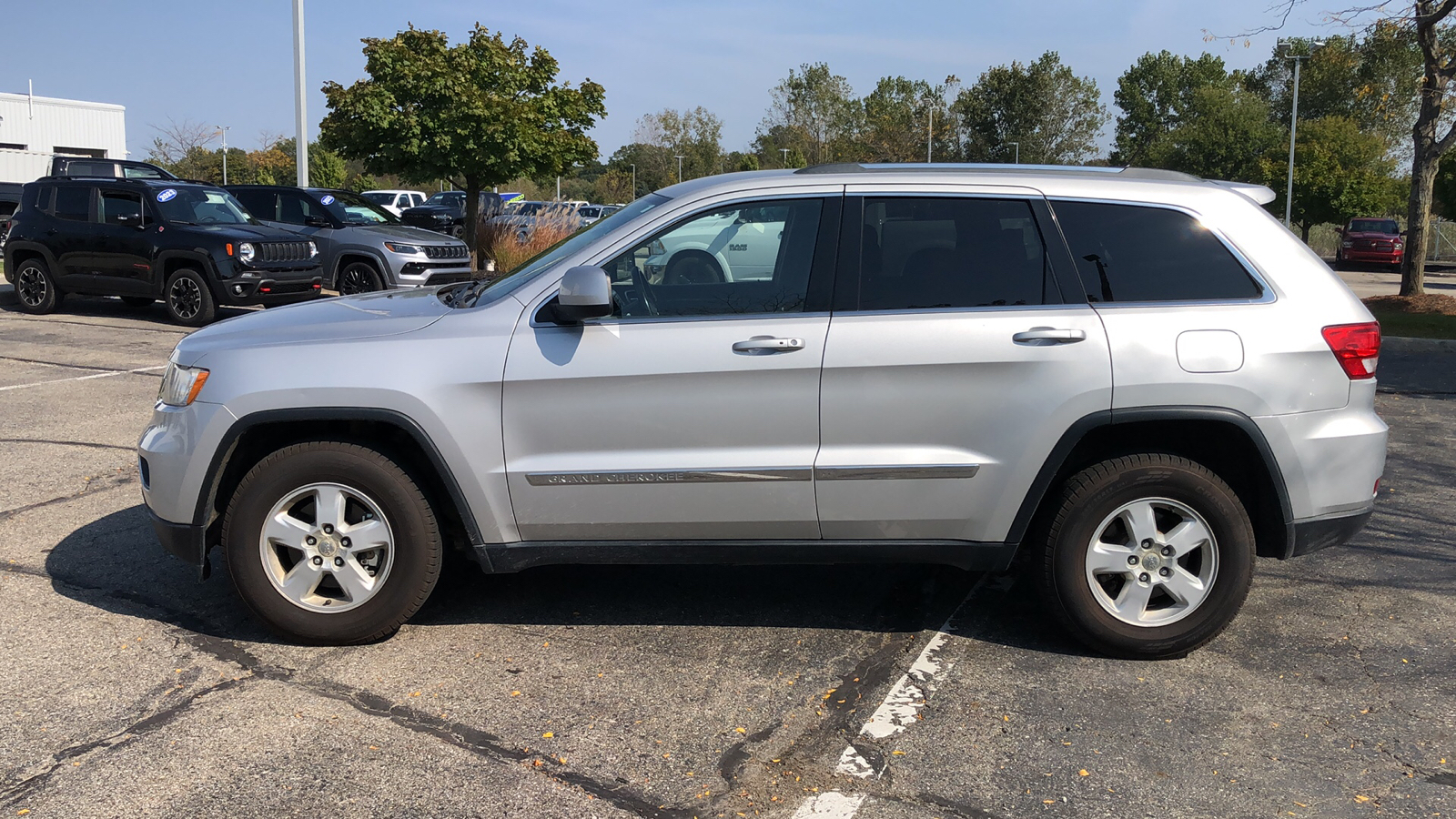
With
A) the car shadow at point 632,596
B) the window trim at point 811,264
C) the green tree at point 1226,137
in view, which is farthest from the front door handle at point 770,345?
the green tree at point 1226,137

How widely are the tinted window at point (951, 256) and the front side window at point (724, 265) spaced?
0.25 metres

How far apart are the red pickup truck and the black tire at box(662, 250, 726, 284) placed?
34.2 meters

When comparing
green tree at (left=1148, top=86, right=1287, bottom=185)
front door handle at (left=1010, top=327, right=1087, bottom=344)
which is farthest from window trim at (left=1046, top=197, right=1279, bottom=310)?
green tree at (left=1148, top=86, right=1287, bottom=185)

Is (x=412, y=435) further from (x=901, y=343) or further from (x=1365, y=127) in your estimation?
(x=1365, y=127)

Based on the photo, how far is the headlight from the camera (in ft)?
14.2

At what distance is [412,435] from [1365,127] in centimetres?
7109

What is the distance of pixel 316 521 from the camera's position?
427cm

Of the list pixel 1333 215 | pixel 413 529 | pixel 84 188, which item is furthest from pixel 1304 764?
pixel 1333 215

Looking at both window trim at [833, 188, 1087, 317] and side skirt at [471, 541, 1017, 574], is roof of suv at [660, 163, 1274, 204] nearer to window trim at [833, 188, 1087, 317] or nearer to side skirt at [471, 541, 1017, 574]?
window trim at [833, 188, 1087, 317]

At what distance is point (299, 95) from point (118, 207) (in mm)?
7281

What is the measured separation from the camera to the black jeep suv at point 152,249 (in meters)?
14.3

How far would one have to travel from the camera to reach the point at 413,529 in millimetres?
4234

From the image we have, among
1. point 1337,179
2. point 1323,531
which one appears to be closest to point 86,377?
point 1323,531

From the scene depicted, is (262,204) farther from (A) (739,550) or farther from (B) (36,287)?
(A) (739,550)
